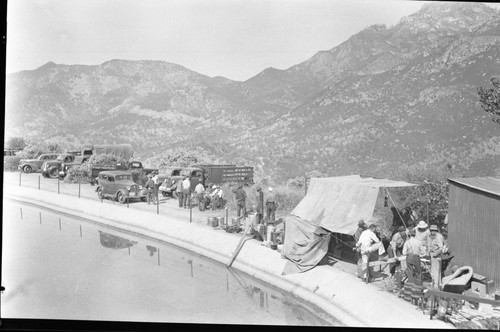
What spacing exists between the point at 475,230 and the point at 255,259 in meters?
5.58

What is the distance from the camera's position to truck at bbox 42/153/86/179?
27562 millimetres

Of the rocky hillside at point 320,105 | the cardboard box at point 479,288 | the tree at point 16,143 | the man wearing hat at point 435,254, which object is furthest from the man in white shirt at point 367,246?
the tree at point 16,143

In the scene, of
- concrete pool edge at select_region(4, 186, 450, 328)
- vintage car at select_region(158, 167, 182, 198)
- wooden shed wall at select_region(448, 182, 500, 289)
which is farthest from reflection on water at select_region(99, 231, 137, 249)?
wooden shed wall at select_region(448, 182, 500, 289)

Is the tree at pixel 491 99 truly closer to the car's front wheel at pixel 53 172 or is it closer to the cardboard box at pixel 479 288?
the cardboard box at pixel 479 288

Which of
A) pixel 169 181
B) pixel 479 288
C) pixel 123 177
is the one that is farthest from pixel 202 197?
pixel 479 288

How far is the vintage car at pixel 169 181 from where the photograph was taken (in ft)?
72.9

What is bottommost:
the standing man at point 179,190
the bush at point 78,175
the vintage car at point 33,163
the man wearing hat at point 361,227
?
the man wearing hat at point 361,227

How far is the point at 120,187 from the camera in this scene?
2139 centimetres

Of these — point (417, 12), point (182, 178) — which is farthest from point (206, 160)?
point (417, 12)

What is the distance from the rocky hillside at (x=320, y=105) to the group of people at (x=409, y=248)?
1313 cm

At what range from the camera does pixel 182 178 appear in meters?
22.0

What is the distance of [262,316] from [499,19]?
2847 centimetres

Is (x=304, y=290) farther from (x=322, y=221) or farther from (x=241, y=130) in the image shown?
(x=241, y=130)

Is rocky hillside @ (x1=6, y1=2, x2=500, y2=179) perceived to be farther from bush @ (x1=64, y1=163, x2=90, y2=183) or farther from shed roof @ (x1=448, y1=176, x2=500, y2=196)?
shed roof @ (x1=448, y1=176, x2=500, y2=196)
